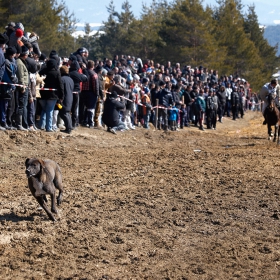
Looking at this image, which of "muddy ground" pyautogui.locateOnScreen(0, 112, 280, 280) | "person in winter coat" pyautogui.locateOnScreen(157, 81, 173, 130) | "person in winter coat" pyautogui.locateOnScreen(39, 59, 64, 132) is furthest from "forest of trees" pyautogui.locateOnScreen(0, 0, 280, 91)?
"muddy ground" pyautogui.locateOnScreen(0, 112, 280, 280)

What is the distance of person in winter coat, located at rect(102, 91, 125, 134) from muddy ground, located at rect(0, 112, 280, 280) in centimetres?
370

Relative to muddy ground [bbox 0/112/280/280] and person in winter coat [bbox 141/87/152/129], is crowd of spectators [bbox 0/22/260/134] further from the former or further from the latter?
muddy ground [bbox 0/112/280/280]

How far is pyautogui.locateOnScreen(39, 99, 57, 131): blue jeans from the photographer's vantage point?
1658 centimetres

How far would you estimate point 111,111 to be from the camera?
19.6m

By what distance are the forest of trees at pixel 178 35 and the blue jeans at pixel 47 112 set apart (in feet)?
85.2

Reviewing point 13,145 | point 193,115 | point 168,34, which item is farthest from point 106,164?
point 168,34

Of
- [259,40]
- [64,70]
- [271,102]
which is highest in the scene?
[259,40]

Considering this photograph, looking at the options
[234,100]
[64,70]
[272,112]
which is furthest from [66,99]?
[234,100]

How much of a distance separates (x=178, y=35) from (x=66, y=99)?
42.2 metres

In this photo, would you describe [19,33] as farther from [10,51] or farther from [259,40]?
[259,40]

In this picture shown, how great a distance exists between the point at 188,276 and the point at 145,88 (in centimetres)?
1802

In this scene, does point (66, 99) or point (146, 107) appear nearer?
point (66, 99)

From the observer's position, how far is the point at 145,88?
80.2ft

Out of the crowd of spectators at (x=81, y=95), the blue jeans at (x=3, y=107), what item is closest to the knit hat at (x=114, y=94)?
the crowd of spectators at (x=81, y=95)
